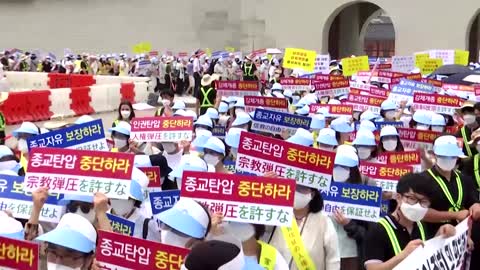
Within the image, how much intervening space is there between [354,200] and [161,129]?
335 cm

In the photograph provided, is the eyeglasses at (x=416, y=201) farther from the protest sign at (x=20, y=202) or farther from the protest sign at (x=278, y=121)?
the protest sign at (x=278, y=121)

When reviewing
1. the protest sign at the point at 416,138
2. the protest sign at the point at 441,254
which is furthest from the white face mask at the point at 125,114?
the protest sign at the point at 441,254

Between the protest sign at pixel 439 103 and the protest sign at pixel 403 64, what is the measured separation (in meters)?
8.51

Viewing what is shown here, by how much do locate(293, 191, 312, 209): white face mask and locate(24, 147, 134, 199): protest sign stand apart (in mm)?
1103

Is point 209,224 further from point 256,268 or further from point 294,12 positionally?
point 294,12

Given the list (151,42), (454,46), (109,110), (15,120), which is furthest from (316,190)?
(151,42)

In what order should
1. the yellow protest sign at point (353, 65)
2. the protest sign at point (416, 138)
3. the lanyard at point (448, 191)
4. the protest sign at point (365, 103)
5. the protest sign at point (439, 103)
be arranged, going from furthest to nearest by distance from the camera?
the yellow protest sign at point (353, 65)
the protest sign at point (365, 103)
the protest sign at point (439, 103)
the protest sign at point (416, 138)
the lanyard at point (448, 191)

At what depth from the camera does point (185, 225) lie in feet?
12.6

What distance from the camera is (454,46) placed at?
99.7 feet

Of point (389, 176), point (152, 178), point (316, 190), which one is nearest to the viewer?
point (316, 190)

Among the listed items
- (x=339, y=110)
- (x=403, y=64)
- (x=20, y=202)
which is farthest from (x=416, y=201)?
(x=403, y=64)

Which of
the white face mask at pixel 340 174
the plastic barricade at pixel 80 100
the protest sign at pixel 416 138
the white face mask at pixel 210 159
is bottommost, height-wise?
the plastic barricade at pixel 80 100

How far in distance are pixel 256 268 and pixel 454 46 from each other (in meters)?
28.2

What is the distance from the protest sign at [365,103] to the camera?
39.4 ft
